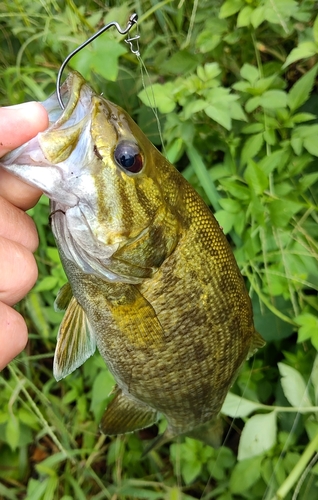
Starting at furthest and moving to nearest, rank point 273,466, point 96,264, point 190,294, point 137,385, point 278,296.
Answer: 1. point 278,296
2. point 273,466
3. point 137,385
4. point 190,294
5. point 96,264

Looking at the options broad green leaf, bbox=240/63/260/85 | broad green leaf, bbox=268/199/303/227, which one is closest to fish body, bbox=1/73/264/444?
broad green leaf, bbox=268/199/303/227

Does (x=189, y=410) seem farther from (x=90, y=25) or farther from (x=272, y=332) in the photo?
(x=90, y=25)

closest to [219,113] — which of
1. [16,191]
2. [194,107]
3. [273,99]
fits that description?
[194,107]

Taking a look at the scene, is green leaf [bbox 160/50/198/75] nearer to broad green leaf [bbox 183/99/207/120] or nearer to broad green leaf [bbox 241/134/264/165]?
broad green leaf [bbox 183/99/207/120]

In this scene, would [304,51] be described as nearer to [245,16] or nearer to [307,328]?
[245,16]

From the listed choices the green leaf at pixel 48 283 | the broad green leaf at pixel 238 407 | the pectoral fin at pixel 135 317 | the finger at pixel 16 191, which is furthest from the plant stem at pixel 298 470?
the finger at pixel 16 191

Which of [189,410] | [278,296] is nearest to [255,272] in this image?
[278,296]
